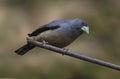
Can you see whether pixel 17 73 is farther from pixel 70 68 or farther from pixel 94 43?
pixel 94 43

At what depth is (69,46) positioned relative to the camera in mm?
3637

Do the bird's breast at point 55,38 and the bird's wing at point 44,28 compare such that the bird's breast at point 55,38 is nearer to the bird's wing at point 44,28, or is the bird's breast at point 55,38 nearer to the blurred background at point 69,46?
the bird's wing at point 44,28

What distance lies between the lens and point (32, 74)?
11.9 ft

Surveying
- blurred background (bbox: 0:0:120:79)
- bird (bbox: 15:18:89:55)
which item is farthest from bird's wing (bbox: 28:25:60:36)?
blurred background (bbox: 0:0:120:79)

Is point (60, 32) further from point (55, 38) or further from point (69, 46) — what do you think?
point (69, 46)

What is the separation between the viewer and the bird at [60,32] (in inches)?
52.4

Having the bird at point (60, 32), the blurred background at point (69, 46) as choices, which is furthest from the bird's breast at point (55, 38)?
the blurred background at point (69, 46)

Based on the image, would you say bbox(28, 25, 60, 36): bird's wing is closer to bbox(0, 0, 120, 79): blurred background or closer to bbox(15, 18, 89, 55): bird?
bbox(15, 18, 89, 55): bird

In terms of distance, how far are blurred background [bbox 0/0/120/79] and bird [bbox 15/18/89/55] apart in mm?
2039

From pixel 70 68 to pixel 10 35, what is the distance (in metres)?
0.59

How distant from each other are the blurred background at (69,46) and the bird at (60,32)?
2039 millimetres

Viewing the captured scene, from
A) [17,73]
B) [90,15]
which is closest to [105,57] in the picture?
[90,15]

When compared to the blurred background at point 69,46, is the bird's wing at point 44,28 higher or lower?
higher

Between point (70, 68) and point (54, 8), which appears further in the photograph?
point (54, 8)
